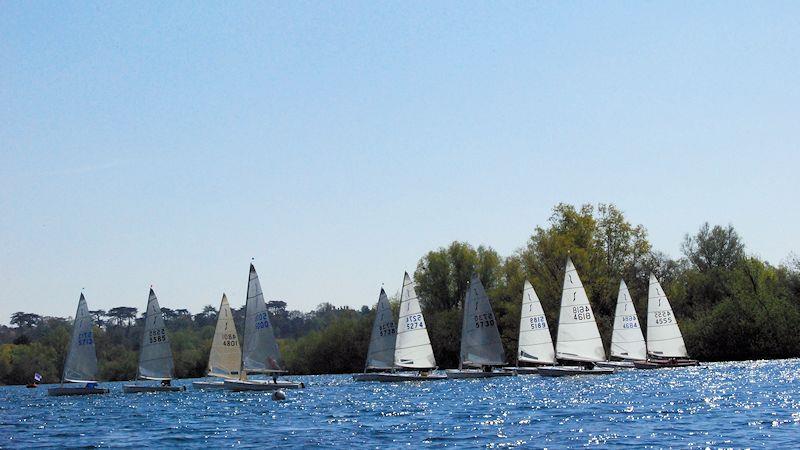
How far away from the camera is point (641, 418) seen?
131 ft

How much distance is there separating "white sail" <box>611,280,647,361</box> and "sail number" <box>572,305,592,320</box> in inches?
291

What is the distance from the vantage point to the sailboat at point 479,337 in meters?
78.4

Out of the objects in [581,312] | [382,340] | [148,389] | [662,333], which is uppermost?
[581,312]

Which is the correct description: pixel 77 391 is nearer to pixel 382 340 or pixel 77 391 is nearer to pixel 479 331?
pixel 382 340

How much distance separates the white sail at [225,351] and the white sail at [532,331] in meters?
20.7

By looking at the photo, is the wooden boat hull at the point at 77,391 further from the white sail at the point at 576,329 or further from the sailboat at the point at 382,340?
the white sail at the point at 576,329

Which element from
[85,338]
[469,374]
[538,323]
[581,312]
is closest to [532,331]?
[538,323]

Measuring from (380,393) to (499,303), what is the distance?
3831cm

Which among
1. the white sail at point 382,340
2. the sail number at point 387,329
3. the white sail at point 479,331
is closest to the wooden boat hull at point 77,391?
the white sail at point 382,340

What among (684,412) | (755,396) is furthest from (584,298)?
(684,412)

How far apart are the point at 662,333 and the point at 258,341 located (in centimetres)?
3350

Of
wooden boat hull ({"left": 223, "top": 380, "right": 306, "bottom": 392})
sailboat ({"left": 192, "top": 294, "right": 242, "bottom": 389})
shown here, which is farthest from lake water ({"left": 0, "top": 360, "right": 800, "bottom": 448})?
sailboat ({"left": 192, "top": 294, "right": 242, "bottom": 389})

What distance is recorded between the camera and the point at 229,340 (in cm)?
7138

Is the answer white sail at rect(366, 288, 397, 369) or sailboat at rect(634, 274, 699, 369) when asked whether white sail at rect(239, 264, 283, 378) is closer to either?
white sail at rect(366, 288, 397, 369)
